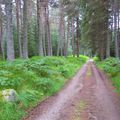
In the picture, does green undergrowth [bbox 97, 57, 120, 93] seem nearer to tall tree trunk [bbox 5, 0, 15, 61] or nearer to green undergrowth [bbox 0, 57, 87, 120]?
green undergrowth [bbox 0, 57, 87, 120]

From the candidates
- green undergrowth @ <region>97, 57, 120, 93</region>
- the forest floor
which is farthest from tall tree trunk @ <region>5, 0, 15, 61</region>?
green undergrowth @ <region>97, 57, 120, 93</region>

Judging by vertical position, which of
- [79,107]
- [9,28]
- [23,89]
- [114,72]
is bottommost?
[79,107]

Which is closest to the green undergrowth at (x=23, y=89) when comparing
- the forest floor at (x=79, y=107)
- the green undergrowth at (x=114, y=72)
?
the forest floor at (x=79, y=107)

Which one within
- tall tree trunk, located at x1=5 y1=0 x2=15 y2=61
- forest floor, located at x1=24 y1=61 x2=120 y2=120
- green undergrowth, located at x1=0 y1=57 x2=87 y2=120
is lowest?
forest floor, located at x1=24 y1=61 x2=120 y2=120

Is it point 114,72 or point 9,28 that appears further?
point 114,72

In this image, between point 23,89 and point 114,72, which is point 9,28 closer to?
point 23,89

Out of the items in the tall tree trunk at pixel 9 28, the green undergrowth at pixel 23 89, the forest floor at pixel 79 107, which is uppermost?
the tall tree trunk at pixel 9 28

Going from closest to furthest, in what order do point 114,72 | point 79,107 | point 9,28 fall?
point 79,107 → point 9,28 → point 114,72

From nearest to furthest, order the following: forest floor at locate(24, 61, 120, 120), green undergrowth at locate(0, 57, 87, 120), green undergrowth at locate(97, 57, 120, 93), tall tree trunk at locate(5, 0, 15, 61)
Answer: green undergrowth at locate(0, 57, 87, 120)
forest floor at locate(24, 61, 120, 120)
green undergrowth at locate(97, 57, 120, 93)
tall tree trunk at locate(5, 0, 15, 61)

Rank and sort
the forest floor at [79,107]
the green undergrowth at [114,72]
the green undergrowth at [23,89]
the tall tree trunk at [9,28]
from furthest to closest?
the tall tree trunk at [9,28] → the green undergrowth at [114,72] → the forest floor at [79,107] → the green undergrowth at [23,89]

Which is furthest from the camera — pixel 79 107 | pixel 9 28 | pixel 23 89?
pixel 9 28

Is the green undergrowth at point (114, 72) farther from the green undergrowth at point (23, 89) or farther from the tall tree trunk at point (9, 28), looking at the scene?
the tall tree trunk at point (9, 28)

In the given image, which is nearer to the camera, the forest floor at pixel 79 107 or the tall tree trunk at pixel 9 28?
the forest floor at pixel 79 107

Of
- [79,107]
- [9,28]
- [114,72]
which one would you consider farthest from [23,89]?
[114,72]
